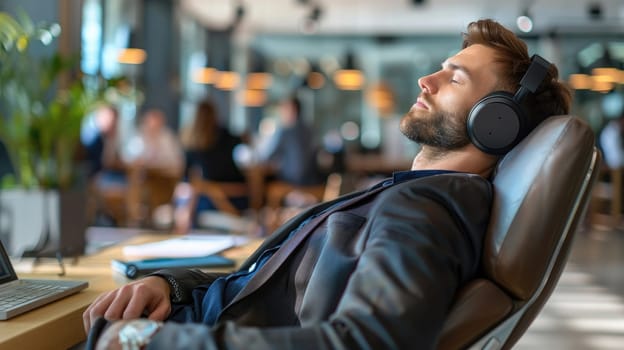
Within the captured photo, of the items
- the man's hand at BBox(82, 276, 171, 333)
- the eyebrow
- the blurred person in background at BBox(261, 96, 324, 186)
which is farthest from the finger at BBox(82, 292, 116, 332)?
the blurred person in background at BBox(261, 96, 324, 186)

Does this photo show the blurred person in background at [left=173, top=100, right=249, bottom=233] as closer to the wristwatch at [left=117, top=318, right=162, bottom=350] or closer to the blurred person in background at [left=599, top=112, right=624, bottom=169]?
the blurred person in background at [left=599, top=112, right=624, bottom=169]

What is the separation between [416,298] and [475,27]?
2.65 ft

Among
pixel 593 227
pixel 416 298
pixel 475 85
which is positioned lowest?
pixel 593 227

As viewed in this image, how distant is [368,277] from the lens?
1018 mm

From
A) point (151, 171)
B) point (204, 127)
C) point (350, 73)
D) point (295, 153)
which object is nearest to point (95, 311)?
point (204, 127)

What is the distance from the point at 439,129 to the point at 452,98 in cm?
7

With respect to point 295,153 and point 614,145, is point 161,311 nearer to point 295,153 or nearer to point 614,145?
point 295,153

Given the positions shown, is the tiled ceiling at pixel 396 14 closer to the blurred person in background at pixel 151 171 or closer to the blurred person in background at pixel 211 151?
the blurred person in background at pixel 151 171

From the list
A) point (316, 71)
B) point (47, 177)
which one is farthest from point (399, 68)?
point (47, 177)

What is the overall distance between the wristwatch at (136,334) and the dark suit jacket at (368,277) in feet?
0.10

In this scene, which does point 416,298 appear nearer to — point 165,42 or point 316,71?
point 165,42

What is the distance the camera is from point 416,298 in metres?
0.99

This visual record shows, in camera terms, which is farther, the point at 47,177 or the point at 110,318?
the point at 47,177

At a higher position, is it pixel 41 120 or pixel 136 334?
pixel 41 120
